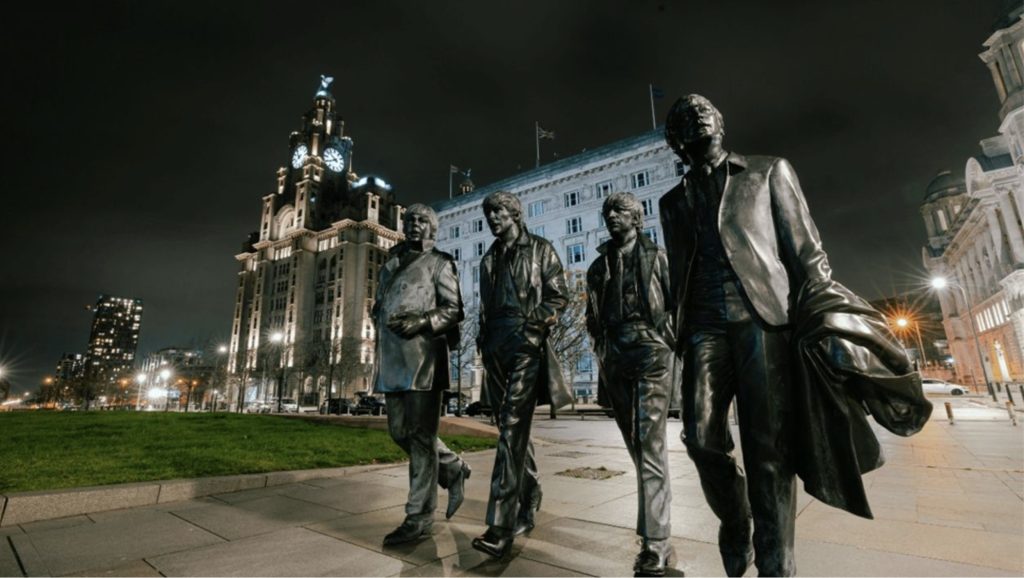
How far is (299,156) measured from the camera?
11069 centimetres

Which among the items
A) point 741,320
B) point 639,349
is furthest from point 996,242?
point 741,320

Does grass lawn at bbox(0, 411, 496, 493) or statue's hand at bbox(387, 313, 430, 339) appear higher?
statue's hand at bbox(387, 313, 430, 339)

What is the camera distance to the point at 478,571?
3006 millimetres

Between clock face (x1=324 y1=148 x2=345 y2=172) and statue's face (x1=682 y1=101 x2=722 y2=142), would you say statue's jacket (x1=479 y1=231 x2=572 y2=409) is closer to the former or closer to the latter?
statue's face (x1=682 y1=101 x2=722 y2=142)

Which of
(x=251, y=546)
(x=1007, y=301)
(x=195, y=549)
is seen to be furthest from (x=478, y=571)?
(x=1007, y=301)

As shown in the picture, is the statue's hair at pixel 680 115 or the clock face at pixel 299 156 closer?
the statue's hair at pixel 680 115

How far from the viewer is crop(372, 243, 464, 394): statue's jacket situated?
3955 mm

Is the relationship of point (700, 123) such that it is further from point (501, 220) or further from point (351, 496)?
point (351, 496)

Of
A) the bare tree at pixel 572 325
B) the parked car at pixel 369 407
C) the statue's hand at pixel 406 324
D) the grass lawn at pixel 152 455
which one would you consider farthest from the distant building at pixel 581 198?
the statue's hand at pixel 406 324

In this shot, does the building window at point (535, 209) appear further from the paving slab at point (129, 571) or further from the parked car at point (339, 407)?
the paving slab at point (129, 571)

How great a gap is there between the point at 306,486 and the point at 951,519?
22.0 feet

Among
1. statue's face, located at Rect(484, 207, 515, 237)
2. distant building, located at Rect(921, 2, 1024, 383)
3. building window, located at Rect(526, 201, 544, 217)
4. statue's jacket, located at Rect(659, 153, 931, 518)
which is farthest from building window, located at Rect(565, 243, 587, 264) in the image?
statue's jacket, located at Rect(659, 153, 931, 518)

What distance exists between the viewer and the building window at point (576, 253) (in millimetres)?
51925

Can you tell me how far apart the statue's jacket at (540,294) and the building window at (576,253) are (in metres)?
48.1
